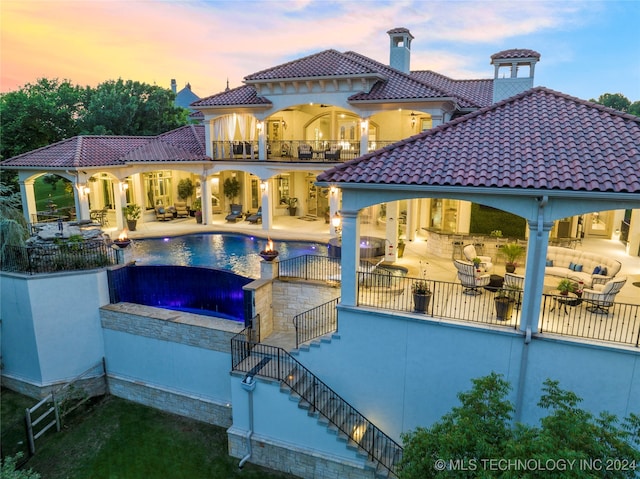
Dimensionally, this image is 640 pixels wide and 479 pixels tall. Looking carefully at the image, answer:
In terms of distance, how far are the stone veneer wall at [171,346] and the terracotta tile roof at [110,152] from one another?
35.5 feet

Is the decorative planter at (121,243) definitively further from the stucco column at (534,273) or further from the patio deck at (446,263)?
the stucco column at (534,273)

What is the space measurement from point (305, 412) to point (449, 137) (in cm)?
879

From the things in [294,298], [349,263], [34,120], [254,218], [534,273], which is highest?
[34,120]

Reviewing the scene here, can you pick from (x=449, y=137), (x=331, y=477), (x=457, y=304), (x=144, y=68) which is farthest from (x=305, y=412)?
(x=144, y=68)

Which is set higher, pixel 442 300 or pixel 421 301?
pixel 421 301

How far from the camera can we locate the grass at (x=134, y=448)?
12602 millimetres

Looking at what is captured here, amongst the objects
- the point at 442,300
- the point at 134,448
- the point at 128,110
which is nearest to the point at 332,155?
the point at 442,300

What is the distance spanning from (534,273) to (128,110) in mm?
38141

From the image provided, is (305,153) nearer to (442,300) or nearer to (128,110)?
(442,300)

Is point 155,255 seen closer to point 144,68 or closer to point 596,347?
point 596,347

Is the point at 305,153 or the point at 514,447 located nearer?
the point at 514,447

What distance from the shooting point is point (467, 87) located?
80.1ft

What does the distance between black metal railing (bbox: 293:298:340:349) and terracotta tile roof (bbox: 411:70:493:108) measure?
44.9ft

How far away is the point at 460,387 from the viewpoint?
1099 cm
